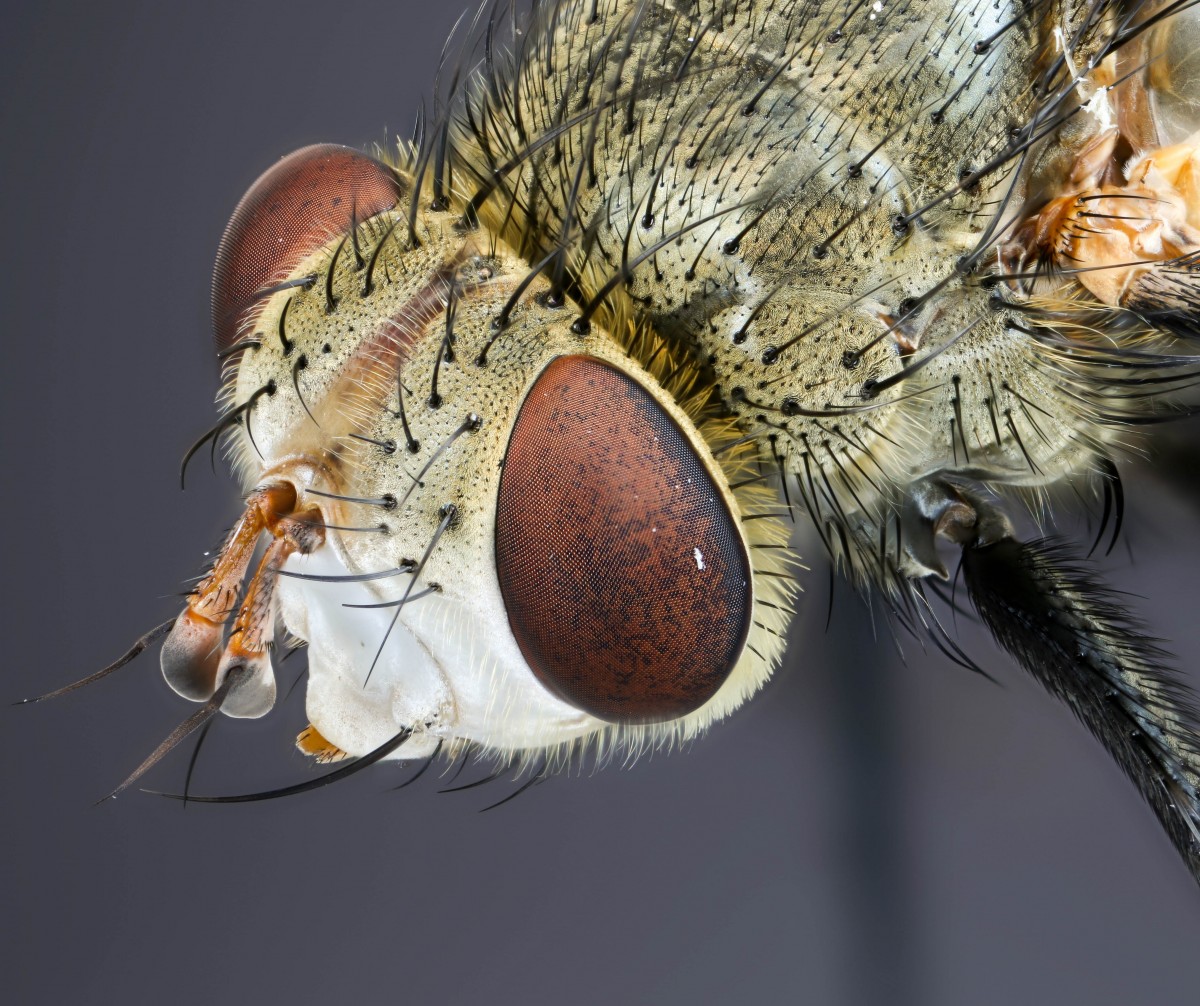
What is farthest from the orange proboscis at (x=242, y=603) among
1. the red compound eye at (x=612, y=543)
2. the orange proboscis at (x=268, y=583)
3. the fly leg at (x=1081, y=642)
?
the fly leg at (x=1081, y=642)

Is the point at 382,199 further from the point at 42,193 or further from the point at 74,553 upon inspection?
the point at 42,193

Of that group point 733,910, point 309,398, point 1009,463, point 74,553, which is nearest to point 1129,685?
point 1009,463

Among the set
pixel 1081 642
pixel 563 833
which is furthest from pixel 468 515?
pixel 563 833

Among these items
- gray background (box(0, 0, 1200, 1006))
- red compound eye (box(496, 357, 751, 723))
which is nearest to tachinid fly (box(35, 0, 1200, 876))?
red compound eye (box(496, 357, 751, 723))

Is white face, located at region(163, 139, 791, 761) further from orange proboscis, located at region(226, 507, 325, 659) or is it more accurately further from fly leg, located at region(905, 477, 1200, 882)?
fly leg, located at region(905, 477, 1200, 882)

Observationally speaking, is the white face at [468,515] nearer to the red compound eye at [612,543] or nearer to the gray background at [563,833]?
the red compound eye at [612,543]

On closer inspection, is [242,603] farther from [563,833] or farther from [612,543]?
[563,833]
